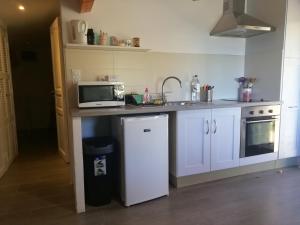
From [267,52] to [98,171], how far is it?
266 cm

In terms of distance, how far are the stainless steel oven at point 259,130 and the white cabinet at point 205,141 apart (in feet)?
0.35

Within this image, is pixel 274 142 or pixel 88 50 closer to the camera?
pixel 88 50

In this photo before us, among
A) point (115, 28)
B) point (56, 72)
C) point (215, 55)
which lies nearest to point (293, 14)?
point (215, 55)

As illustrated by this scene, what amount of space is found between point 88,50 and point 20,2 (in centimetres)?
115

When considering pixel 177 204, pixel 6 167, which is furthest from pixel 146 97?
pixel 6 167

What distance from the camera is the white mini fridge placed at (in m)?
2.25

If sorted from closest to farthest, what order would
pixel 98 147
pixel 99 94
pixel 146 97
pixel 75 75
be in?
pixel 98 147 < pixel 99 94 < pixel 75 75 < pixel 146 97

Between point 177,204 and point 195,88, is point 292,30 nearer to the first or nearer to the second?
point 195,88

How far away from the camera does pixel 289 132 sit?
322 cm

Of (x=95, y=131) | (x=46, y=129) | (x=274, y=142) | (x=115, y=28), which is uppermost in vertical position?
(x=115, y=28)

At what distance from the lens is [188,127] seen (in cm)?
263

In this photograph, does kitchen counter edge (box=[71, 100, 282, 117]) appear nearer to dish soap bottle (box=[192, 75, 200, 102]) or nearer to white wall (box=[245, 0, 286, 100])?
white wall (box=[245, 0, 286, 100])

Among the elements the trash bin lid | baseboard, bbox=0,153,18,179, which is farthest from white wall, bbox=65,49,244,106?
baseboard, bbox=0,153,18,179

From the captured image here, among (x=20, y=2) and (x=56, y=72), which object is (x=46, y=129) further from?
(x=20, y=2)
